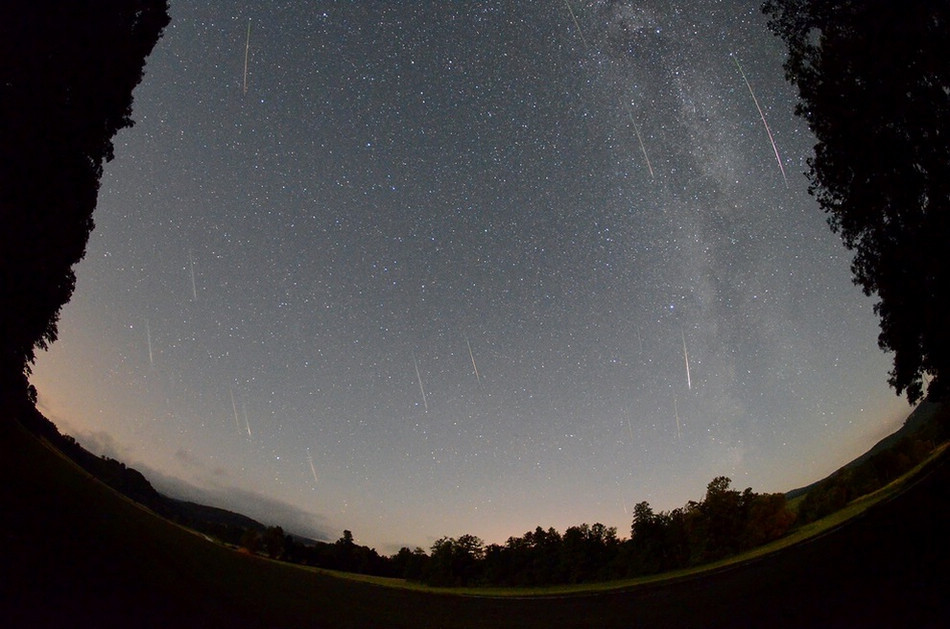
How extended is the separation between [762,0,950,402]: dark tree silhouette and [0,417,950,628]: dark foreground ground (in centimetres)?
579

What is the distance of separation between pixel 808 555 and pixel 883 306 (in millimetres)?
9701

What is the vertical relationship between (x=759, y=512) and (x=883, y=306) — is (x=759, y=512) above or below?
below

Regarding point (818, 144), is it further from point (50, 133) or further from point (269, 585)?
point (50, 133)

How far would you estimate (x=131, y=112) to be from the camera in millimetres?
14500

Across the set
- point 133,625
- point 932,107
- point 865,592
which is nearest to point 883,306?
point 932,107

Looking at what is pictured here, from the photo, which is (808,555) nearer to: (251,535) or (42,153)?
(42,153)

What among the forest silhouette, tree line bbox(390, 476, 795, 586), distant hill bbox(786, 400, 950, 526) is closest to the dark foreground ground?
the forest silhouette

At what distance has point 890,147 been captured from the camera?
538 inches

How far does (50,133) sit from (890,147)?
24.4 meters

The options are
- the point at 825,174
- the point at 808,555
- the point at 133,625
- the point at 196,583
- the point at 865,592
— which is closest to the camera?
the point at 133,625

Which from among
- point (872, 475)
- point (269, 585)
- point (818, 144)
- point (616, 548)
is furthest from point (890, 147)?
point (616, 548)

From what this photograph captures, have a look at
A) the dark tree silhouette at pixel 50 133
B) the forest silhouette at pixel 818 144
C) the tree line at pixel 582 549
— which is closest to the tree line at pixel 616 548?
the tree line at pixel 582 549

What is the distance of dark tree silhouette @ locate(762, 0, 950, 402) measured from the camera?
12.4 meters

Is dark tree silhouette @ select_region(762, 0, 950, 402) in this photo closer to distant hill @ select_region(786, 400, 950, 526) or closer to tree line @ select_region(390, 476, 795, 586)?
distant hill @ select_region(786, 400, 950, 526)
